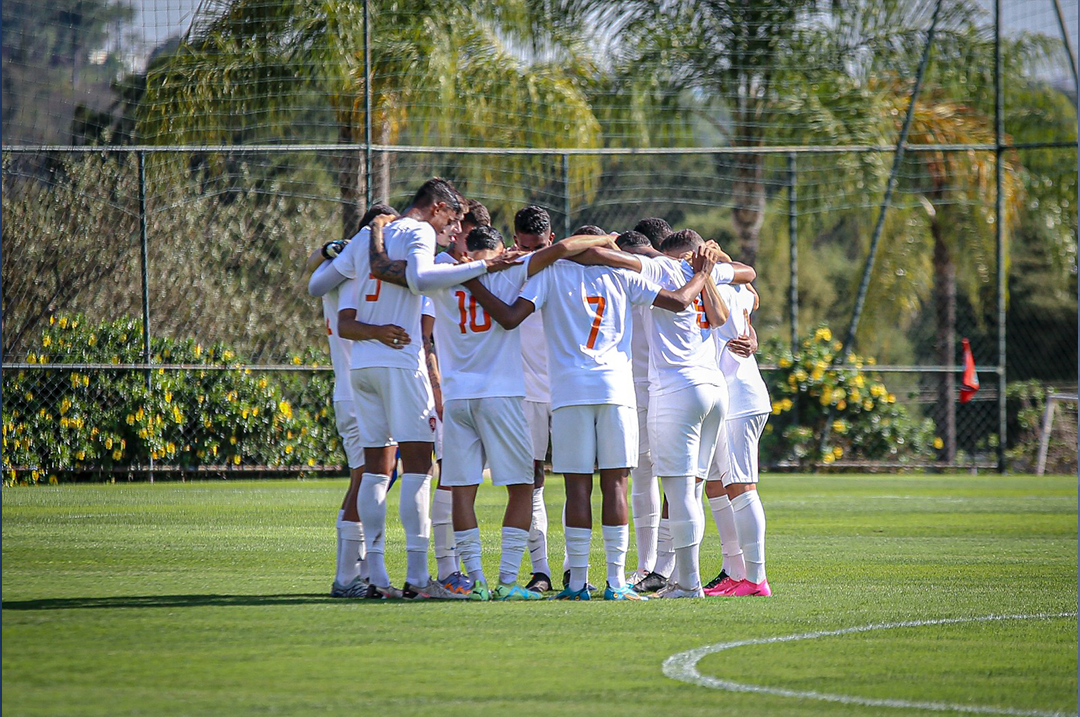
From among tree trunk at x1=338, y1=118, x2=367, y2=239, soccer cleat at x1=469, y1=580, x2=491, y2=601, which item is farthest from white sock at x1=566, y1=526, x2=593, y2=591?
tree trunk at x1=338, y1=118, x2=367, y2=239

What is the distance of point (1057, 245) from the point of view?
24.8 metres

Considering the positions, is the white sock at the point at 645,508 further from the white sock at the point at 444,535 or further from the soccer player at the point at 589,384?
the white sock at the point at 444,535

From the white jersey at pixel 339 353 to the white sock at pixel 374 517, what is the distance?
587 mm

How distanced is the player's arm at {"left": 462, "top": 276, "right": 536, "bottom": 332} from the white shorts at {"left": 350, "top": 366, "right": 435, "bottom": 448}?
51 centimetres

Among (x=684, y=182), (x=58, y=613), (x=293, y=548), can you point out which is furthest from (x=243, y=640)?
(x=684, y=182)

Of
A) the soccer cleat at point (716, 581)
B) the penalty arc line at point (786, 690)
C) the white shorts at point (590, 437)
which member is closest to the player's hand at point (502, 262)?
the white shorts at point (590, 437)

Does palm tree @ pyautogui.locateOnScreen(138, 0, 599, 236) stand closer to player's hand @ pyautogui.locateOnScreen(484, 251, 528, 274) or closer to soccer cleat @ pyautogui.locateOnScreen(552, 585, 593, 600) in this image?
player's hand @ pyautogui.locateOnScreen(484, 251, 528, 274)

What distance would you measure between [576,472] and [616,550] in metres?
0.47

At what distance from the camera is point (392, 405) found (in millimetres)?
6730

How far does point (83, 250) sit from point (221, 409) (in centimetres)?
234

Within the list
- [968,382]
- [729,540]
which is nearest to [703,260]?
[729,540]

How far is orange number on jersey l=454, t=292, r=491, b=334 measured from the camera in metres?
6.80

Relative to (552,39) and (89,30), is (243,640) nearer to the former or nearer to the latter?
(89,30)

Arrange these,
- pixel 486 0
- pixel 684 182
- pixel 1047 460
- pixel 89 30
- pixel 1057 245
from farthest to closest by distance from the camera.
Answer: pixel 684 182, pixel 1057 245, pixel 486 0, pixel 1047 460, pixel 89 30
